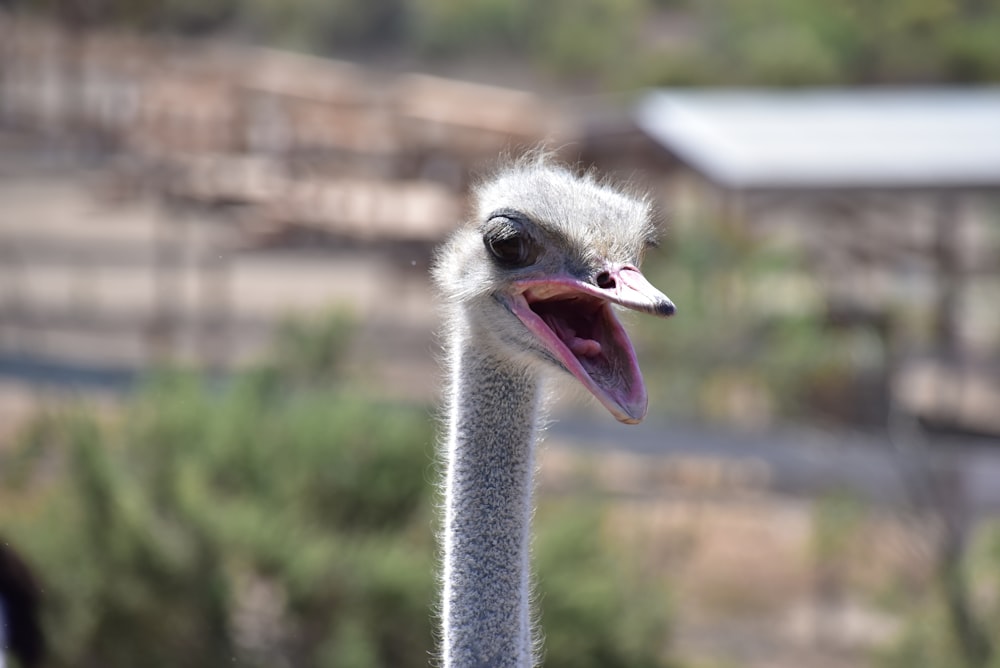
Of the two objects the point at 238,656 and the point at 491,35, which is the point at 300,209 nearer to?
the point at 238,656

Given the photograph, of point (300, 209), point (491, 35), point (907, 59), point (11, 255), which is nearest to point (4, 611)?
point (300, 209)

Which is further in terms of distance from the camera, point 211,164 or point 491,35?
point 491,35

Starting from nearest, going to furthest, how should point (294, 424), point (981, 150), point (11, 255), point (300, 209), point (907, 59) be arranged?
1. point (294, 424)
2. point (981, 150)
3. point (300, 209)
4. point (11, 255)
5. point (907, 59)

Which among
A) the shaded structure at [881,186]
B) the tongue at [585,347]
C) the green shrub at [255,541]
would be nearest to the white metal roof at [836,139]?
the shaded structure at [881,186]

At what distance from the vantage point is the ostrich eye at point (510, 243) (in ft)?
5.65

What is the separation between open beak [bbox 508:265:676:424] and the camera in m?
1.56

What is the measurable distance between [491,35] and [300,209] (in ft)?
59.7

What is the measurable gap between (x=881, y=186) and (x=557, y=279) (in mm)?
5683

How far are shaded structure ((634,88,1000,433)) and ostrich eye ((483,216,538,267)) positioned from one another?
5.45 metres

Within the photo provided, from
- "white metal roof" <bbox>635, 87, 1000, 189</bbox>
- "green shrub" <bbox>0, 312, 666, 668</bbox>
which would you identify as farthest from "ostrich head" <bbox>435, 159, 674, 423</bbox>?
"white metal roof" <bbox>635, 87, 1000, 189</bbox>

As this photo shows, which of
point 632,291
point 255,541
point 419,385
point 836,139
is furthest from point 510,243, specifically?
point 419,385

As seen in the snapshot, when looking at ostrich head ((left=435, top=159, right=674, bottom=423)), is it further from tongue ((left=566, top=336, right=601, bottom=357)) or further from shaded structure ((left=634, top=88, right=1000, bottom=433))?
shaded structure ((left=634, top=88, right=1000, bottom=433))

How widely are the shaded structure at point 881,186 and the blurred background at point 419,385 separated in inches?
1.4

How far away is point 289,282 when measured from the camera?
46.9ft
